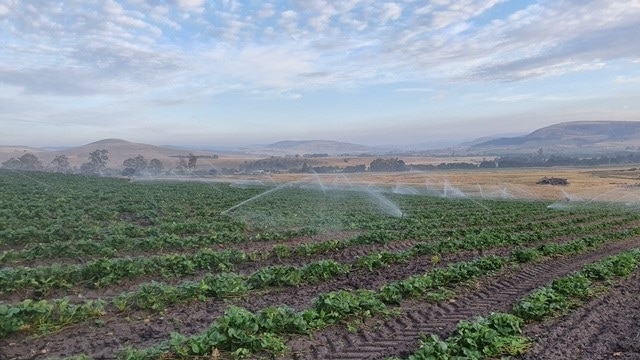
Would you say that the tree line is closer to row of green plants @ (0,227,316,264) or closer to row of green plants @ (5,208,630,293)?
row of green plants @ (0,227,316,264)

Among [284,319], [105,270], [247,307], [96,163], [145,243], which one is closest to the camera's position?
[284,319]

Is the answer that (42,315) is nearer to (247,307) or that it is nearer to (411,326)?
(247,307)

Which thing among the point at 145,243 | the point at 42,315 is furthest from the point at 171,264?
the point at 42,315

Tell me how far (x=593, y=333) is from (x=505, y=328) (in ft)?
5.55

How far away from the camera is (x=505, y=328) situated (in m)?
7.21

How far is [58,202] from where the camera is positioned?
24203mm

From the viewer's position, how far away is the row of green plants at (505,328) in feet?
20.5

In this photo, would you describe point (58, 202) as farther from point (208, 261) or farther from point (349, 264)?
point (349, 264)

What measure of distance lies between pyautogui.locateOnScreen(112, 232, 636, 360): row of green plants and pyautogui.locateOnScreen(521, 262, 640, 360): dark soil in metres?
2.37

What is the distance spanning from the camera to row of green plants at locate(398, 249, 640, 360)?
6254mm

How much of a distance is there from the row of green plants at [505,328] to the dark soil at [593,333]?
20cm

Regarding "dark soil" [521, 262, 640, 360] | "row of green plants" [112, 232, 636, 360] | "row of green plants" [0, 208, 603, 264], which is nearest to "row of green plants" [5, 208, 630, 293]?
"row of green plants" [0, 208, 603, 264]

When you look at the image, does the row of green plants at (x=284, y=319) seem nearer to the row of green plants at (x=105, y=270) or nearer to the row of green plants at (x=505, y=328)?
the row of green plants at (x=505, y=328)

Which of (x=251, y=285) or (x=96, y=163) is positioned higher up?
(x=251, y=285)
